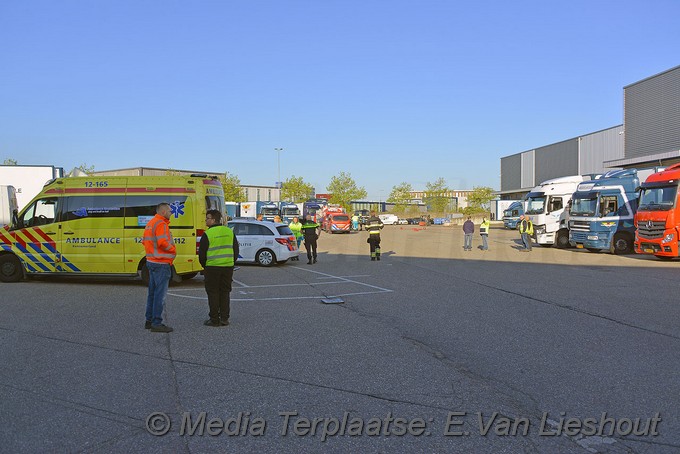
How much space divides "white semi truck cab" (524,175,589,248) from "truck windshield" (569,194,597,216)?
2.32 m

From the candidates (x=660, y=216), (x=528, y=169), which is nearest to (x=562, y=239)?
(x=660, y=216)

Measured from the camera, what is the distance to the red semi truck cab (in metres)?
18.9

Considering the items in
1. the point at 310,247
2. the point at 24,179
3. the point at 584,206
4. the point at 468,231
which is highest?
the point at 24,179

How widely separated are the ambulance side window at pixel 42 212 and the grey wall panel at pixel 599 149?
195 ft

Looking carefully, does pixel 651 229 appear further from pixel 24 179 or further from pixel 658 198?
pixel 24 179

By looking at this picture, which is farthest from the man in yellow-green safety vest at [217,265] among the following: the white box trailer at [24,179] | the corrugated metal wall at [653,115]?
the corrugated metal wall at [653,115]

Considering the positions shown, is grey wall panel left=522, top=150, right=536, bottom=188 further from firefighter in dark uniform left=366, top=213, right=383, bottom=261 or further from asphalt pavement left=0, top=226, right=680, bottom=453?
asphalt pavement left=0, top=226, right=680, bottom=453

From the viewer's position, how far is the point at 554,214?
2877cm

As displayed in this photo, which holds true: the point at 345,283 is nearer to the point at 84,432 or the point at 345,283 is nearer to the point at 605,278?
the point at 605,278

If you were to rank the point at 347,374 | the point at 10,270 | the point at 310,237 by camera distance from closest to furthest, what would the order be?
the point at 347,374 < the point at 10,270 < the point at 310,237

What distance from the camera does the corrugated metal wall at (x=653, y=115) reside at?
41938 millimetres

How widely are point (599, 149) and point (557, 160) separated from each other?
11.5m

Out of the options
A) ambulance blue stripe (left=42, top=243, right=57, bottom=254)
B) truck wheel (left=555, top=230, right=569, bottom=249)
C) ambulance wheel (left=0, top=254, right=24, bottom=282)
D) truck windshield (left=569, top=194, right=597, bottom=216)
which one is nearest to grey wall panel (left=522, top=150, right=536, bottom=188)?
truck wheel (left=555, top=230, right=569, bottom=249)

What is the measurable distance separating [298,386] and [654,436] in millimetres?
3052
